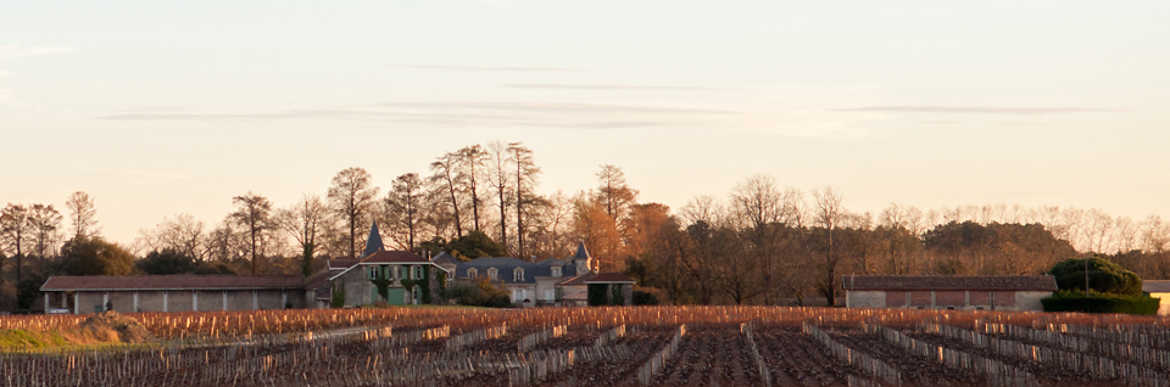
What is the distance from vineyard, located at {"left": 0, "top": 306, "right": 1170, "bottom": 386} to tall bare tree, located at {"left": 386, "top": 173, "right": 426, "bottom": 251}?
125ft

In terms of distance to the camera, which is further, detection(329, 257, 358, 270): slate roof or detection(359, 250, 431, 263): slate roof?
detection(329, 257, 358, 270): slate roof

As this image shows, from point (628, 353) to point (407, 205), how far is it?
5921cm

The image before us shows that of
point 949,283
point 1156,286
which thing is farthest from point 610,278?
point 1156,286

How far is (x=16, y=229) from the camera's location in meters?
79.9

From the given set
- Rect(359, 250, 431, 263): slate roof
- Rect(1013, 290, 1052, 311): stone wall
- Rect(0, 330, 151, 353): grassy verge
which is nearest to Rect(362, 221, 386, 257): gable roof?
Rect(359, 250, 431, 263): slate roof

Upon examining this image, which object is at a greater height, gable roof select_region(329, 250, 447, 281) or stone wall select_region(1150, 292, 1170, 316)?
gable roof select_region(329, 250, 447, 281)

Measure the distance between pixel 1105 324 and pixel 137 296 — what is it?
2131 inches

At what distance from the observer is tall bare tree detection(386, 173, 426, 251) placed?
89.6 meters

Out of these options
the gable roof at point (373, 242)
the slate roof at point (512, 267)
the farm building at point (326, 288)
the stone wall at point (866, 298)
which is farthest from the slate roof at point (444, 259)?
the stone wall at point (866, 298)

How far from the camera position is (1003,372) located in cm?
2558

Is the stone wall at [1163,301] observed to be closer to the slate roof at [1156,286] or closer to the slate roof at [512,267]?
the slate roof at [1156,286]

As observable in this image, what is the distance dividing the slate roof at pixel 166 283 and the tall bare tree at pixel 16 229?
8.30 m

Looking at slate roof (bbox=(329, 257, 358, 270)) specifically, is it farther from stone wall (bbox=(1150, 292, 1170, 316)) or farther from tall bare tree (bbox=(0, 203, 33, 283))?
stone wall (bbox=(1150, 292, 1170, 316))

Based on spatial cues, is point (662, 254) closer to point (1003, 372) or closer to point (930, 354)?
point (930, 354)
